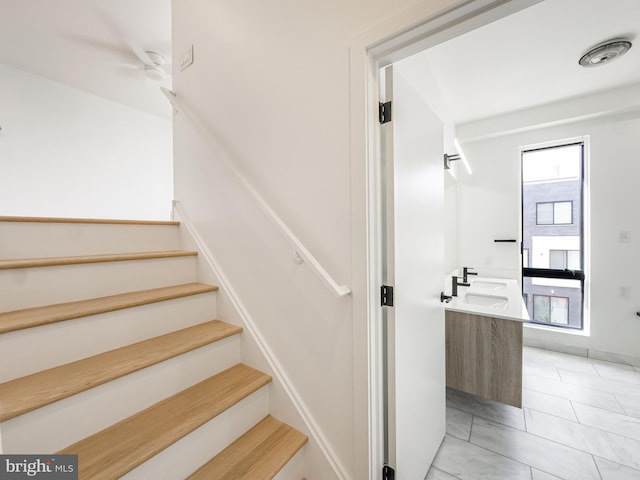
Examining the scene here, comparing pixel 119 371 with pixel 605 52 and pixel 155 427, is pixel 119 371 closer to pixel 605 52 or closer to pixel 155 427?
pixel 155 427

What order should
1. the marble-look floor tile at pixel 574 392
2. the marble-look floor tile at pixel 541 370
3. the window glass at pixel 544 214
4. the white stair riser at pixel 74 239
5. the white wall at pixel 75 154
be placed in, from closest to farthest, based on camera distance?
the white stair riser at pixel 74 239
the marble-look floor tile at pixel 574 392
the marble-look floor tile at pixel 541 370
the white wall at pixel 75 154
the window glass at pixel 544 214

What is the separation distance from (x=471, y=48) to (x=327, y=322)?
2.32 meters

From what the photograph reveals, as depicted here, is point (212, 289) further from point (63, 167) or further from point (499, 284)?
point (63, 167)

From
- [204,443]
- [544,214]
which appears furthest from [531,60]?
[204,443]

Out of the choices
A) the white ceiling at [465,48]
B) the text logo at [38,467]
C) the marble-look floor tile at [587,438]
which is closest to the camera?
the text logo at [38,467]

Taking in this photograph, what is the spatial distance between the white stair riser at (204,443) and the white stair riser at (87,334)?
Answer: 0.54m

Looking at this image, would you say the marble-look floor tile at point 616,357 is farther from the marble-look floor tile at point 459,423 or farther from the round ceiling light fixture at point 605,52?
the round ceiling light fixture at point 605,52

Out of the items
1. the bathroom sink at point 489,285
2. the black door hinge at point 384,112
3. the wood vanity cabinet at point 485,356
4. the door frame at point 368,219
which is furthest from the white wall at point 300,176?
the bathroom sink at point 489,285

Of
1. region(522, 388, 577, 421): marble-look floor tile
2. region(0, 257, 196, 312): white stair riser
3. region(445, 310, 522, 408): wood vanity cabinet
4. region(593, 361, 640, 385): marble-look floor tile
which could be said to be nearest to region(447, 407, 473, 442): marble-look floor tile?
region(445, 310, 522, 408): wood vanity cabinet

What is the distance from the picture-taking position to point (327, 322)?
1.17 m

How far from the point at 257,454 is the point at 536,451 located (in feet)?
5.73

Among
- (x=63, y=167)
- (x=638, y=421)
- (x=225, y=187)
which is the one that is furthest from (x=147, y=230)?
(x=638, y=421)

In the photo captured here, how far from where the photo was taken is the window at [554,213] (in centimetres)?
304

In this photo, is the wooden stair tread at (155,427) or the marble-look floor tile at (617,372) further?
the marble-look floor tile at (617,372)
